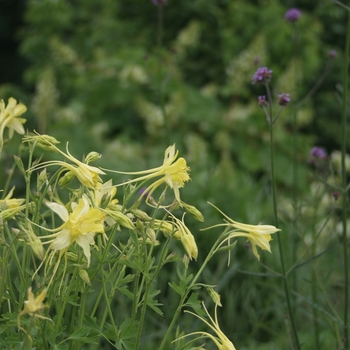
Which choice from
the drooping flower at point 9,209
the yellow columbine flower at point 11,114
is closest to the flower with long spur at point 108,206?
the drooping flower at point 9,209

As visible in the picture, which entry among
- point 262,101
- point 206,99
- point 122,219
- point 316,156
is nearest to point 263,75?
point 262,101

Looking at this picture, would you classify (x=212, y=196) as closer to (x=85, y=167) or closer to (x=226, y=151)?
(x=226, y=151)

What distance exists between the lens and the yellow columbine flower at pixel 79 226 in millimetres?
901

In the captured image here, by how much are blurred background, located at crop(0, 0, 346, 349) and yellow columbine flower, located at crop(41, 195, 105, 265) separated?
1797 mm

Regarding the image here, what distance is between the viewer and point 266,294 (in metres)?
2.87

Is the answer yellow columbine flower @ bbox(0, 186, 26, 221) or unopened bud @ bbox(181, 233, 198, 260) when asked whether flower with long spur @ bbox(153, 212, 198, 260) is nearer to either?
unopened bud @ bbox(181, 233, 198, 260)

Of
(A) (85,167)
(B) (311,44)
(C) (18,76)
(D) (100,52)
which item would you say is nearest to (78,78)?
(D) (100,52)

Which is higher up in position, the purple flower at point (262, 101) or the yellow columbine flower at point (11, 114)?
the purple flower at point (262, 101)

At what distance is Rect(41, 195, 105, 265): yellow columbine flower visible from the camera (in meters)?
0.90

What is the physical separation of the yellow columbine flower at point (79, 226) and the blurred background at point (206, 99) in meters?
1.80

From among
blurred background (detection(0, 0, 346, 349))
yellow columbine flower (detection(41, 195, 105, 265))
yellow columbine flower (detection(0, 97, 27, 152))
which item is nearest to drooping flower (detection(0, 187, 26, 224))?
yellow columbine flower (detection(41, 195, 105, 265))

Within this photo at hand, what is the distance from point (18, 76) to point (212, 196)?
13.7ft

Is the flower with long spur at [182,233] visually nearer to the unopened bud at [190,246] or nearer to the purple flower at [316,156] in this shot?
the unopened bud at [190,246]

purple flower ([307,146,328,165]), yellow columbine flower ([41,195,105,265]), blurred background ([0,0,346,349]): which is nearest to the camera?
yellow columbine flower ([41,195,105,265])
